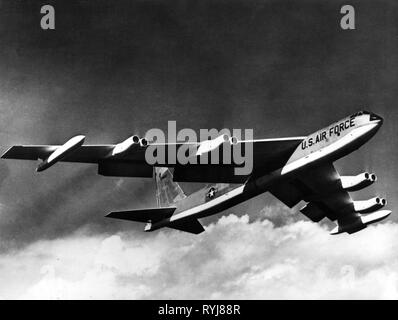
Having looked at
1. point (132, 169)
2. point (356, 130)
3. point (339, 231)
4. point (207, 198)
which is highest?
point (356, 130)

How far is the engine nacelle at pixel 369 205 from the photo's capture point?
100 ft

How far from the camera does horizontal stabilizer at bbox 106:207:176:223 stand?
31095 millimetres

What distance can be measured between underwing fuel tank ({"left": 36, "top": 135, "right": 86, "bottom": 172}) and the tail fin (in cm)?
1398

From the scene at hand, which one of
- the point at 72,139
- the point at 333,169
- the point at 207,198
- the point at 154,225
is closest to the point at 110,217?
the point at 154,225

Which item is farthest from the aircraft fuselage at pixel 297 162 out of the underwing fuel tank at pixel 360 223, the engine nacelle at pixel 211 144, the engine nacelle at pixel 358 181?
the underwing fuel tank at pixel 360 223

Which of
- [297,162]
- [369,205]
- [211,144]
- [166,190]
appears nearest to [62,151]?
[211,144]

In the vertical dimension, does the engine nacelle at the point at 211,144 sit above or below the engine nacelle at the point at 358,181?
above

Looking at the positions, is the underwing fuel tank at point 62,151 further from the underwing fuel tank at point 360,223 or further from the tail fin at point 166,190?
the underwing fuel tank at point 360,223

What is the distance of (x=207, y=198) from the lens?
30656 millimetres

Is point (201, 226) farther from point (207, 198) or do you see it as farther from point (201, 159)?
point (201, 159)

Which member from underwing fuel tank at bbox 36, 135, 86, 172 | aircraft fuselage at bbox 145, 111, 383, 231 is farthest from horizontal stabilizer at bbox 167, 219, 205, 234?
underwing fuel tank at bbox 36, 135, 86, 172

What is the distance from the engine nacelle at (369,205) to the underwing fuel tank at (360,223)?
1029 millimetres

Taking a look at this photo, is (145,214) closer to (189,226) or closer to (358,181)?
(189,226)
